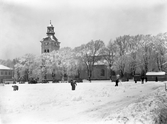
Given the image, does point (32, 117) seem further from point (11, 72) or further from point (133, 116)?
point (11, 72)

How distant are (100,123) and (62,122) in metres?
2.12

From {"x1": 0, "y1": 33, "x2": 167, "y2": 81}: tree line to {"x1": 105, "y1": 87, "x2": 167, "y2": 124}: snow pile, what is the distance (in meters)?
21.0

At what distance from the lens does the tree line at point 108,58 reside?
39312 mm

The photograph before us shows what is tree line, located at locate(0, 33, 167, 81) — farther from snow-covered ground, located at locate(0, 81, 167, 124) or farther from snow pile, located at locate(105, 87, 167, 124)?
snow pile, located at locate(105, 87, 167, 124)

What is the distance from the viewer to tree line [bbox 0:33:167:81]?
39.3 m

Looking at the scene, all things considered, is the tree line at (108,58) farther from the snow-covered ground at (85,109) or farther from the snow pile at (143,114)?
the snow pile at (143,114)

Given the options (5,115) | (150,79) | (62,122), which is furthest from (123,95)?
(150,79)

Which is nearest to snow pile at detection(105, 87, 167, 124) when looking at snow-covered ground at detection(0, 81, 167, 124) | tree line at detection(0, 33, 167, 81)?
snow-covered ground at detection(0, 81, 167, 124)

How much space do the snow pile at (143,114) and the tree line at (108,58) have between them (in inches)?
828

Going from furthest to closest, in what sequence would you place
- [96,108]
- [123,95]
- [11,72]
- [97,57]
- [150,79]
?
[11,72]
[97,57]
[150,79]
[123,95]
[96,108]

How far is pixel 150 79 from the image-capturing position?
30844 mm

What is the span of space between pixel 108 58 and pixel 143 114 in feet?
123

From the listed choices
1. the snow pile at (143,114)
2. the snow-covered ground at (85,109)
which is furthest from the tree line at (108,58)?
the snow pile at (143,114)

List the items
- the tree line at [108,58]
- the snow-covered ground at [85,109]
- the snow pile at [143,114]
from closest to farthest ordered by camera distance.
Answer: the snow pile at [143,114] → the snow-covered ground at [85,109] → the tree line at [108,58]
